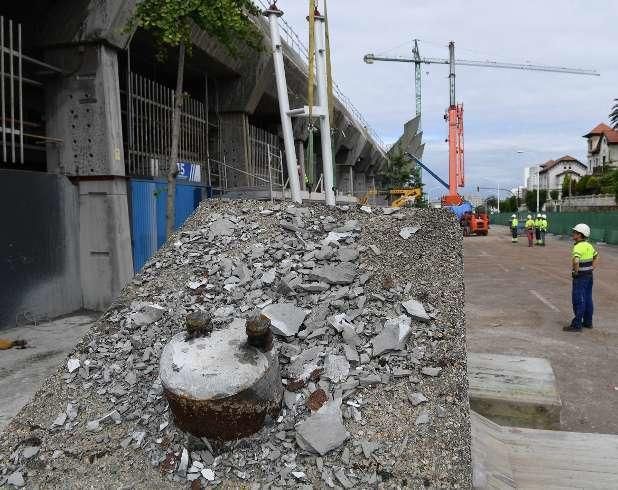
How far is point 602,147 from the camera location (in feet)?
258

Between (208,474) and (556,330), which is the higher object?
(208,474)

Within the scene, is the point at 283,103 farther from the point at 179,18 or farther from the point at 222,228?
the point at 179,18

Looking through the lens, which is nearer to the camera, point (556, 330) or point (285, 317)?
point (285, 317)

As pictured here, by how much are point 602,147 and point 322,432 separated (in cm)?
8935

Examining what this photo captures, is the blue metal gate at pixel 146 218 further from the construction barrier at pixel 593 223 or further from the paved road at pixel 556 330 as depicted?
the construction barrier at pixel 593 223

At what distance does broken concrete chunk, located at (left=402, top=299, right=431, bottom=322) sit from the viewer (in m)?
3.97

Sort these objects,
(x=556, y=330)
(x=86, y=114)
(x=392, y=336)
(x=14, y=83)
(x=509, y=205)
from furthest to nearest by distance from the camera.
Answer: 1. (x=509, y=205)
2. (x=86, y=114)
3. (x=14, y=83)
4. (x=556, y=330)
5. (x=392, y=336)

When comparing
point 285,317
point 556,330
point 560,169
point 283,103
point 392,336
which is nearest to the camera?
point 392,336

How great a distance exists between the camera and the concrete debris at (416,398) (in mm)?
3334

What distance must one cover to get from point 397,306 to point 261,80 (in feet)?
42.1

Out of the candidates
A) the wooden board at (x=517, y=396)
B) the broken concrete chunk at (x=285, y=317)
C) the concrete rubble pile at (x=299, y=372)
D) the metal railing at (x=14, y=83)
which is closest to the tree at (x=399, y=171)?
the metal railing at (x=14, y=83)

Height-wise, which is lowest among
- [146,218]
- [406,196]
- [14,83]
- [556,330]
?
[556,330]

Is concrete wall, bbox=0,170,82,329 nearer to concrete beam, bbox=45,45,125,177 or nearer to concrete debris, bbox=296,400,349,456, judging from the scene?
Answer: concrete beam, bbox=45,45,125,177

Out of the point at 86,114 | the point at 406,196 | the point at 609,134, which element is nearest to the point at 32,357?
the point at 86,114
